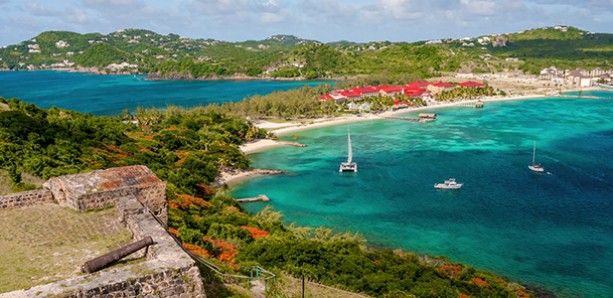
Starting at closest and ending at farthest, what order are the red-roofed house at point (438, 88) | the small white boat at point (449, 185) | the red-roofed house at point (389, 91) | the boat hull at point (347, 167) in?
the small white boat at point (449, 185) < the boat hull at point (347, 167) < the red-roofed house at point (389, 91) < the red-roofed house at point (438, 88)

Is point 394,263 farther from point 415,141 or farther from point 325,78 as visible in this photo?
point 325,78

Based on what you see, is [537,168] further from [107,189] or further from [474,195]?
[107,189]

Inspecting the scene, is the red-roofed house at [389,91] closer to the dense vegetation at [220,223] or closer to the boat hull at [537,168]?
the boat hull at [537,168]

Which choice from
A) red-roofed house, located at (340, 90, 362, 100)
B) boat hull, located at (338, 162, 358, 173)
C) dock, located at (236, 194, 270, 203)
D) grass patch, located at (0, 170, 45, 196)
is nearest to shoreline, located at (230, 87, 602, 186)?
dock, located at (236, 194, 270, 203)

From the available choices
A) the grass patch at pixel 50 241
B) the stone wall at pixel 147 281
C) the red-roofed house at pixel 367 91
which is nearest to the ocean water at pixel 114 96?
the red-roofed house at pixel 367 91

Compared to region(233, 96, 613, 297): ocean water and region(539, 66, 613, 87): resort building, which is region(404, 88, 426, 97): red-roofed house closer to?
region(233, 96, 613, 297): ocean water

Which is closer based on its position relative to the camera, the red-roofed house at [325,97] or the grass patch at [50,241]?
the grass patch at [50,241]
